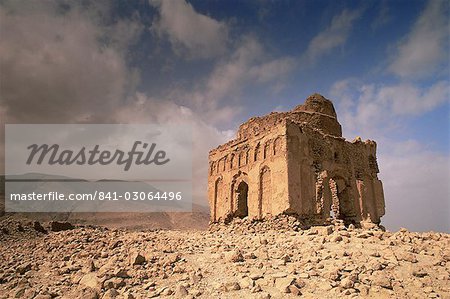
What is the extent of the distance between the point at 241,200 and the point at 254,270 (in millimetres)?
10863

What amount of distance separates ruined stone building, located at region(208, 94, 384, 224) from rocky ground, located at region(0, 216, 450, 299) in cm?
452

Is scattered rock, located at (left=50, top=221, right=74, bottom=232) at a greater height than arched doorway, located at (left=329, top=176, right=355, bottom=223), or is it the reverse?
arched doorway, located at (left=329, top=176, right=355, bottom=223)

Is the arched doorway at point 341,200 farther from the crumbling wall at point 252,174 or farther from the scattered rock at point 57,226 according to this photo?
the scattered rock at point 57,226

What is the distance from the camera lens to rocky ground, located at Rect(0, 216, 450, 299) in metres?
6.33

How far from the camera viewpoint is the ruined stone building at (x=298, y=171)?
48.9ft

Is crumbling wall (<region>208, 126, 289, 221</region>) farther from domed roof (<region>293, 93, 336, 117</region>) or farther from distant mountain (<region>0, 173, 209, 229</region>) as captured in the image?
distant mountain (<region>0, 173, 209, 229</region>)

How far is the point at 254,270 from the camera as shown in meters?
7.34

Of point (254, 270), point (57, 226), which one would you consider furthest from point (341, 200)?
point (57, 226)

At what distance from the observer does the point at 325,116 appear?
1847 cm

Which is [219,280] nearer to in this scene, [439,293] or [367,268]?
[367,268]

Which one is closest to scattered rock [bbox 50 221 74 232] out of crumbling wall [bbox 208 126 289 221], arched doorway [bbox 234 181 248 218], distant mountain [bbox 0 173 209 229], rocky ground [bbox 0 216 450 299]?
rocky ground [bbox 0 216 450 299]

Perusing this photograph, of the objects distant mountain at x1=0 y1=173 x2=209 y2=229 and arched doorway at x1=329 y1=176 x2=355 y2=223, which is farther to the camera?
distant mountain at x1=0 y1=173 x2=209 y2=229

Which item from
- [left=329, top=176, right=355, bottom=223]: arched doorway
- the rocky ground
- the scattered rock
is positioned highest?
[left=329, top=176, right=355, bottom=223]: arched doorway

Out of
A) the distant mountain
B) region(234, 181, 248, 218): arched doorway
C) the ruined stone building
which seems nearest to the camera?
the ruined stone building
